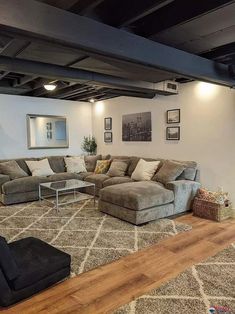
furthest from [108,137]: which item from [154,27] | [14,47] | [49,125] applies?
[154,27]

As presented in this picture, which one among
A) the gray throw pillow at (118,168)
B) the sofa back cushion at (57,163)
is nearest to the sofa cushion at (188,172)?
the gray throw pillow at (118,168)

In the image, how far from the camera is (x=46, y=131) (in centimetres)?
652

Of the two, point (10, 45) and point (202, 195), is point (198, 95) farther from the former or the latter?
point (10, 45)

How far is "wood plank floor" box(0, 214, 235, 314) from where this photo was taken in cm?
212

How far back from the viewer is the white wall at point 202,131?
14.3ft

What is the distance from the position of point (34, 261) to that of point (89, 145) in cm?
502

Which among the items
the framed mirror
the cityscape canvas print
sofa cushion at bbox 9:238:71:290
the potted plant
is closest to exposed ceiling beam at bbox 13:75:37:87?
the framed mirror

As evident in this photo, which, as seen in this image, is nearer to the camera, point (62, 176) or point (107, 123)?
point (62, 176)

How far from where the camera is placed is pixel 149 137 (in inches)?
226

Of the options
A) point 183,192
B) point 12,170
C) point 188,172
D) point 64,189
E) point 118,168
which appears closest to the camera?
point 183,192

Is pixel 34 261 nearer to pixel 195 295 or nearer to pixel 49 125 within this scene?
pixel 195 295

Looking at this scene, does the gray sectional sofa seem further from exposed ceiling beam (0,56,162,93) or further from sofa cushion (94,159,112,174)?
exposed ceiling beam (0,56,162,93)

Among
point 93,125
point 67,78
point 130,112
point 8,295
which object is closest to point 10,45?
point 67,78

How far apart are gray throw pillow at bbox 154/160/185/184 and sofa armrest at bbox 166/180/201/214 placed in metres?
0.16
